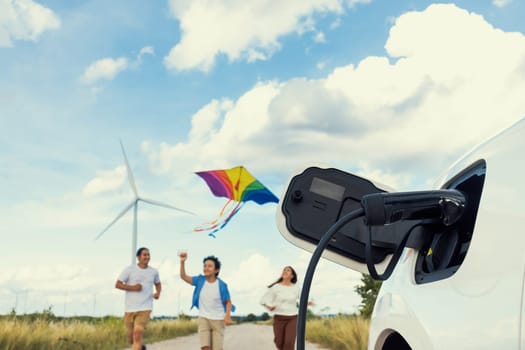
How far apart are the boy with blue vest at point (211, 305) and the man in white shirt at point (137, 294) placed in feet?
3.81

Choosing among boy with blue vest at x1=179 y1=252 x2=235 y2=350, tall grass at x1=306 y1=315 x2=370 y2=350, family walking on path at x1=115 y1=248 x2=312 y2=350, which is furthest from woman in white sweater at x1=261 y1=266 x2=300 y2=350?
tall grass at x1=306 y1=315 x2=370 y2=350

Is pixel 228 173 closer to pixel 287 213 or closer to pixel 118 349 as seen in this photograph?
pixel 118 349

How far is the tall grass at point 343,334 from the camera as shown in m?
13.6

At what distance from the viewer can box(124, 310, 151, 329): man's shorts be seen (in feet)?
34.3

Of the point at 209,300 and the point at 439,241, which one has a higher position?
the point at 209,300

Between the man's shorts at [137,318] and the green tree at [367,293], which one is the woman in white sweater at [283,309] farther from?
the green tree at [367,293]

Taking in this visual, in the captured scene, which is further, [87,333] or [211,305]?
[87,333]

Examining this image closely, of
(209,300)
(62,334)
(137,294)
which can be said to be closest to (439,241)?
(209,300)

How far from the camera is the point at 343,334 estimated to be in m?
14.4

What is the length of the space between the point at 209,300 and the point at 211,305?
7cm

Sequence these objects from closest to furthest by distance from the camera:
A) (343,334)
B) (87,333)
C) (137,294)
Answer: (137,294) → (343,334) → (87,333)

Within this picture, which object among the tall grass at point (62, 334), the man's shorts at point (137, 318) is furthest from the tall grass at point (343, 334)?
the tall grass at point (62, 334)

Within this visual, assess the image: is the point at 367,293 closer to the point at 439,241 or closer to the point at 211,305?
the point at 211,305

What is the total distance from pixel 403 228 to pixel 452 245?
275 millimetres
